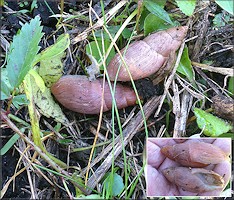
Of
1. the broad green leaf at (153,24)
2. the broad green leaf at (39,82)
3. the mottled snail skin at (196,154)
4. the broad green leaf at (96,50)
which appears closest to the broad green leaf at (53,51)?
the broad green leaf at (39,82)

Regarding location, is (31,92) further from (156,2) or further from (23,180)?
(156,2)

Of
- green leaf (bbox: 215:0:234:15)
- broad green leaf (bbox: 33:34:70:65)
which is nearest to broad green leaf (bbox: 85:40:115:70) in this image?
broad green leaf (bbox: 33:34:70:65)

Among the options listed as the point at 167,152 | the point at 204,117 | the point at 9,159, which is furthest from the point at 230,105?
the point at 9,159

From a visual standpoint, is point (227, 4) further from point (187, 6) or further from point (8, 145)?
point (8, 145)

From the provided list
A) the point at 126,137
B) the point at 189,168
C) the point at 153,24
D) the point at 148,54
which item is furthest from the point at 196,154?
the point at 153,24

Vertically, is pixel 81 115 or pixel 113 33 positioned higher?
pixel 113 33

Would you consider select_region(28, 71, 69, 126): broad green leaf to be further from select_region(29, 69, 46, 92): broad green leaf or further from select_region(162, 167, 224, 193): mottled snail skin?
select_region(162, 167, 224, 193): mottled snail skin
